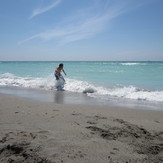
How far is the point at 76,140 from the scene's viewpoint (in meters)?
3.14

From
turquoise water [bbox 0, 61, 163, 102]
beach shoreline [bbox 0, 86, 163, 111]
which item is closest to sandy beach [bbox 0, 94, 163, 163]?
beach shoreline [bbox 0, 86, 163, 111]

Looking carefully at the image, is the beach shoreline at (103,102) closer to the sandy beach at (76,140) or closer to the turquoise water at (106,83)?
the turquoise water at (106,83)

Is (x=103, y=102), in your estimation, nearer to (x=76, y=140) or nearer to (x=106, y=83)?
(x=76, y=140)

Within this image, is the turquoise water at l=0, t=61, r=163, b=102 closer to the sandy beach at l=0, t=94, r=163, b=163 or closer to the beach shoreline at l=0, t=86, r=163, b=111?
the beach shoreline at l=0, t=86, r=163, b=111

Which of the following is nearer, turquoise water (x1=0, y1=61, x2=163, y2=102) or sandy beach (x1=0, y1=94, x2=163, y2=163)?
sandy beach (x1=0, y1=94, x2=163, y2=163)

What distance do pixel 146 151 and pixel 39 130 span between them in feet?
6.67

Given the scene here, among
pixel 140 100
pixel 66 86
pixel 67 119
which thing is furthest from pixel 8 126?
pixel 66 86

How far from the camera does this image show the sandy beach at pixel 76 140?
8.69 feet

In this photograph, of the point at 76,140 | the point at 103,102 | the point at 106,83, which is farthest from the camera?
the point at 106,83

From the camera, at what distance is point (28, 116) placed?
4633 millimetres

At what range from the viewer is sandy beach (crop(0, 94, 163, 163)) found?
104 inches

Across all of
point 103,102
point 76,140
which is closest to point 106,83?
point 103,102

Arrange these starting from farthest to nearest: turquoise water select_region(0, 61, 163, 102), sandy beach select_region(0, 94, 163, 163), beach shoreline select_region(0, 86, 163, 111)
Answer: turquoise water select_region(0, 61, 163, 102) → beach shoreline select_region(0, 86, 163, 111) → sandy beach select_region(0, 94, 163, 163)

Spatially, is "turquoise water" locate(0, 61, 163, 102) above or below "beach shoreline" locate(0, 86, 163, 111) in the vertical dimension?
above
